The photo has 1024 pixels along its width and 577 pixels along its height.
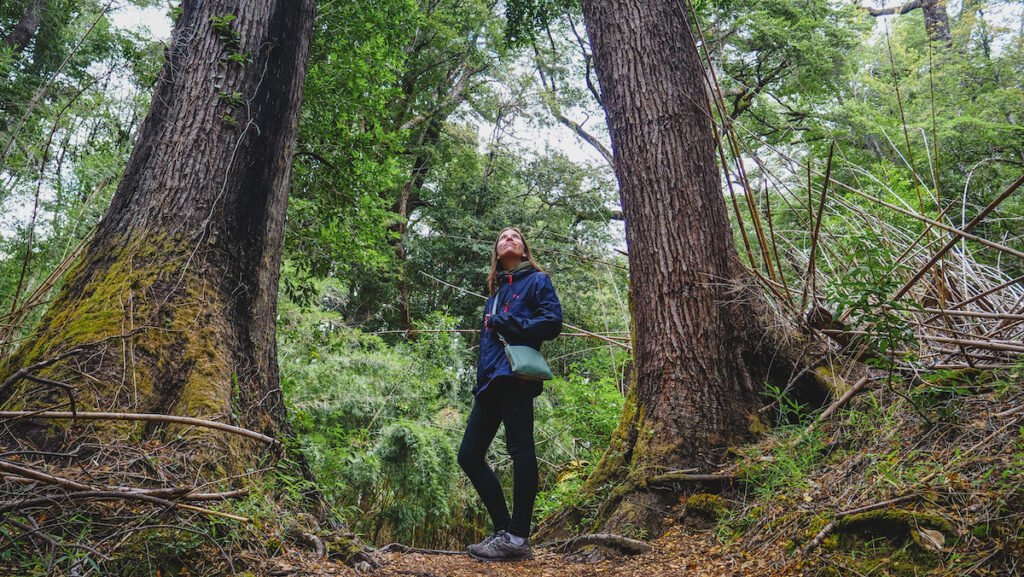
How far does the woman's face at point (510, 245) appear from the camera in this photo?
368 centimetres

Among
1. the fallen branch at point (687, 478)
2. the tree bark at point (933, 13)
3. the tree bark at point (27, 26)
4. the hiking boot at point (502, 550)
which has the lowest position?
the hiking boot at point (502, 550)

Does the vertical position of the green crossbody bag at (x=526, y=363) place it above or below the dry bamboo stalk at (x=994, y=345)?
above

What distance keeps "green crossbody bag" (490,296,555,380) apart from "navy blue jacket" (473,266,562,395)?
0.07 metres

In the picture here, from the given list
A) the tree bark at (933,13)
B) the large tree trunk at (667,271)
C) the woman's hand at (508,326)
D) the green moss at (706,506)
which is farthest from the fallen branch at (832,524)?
the tree bark at (933,13)

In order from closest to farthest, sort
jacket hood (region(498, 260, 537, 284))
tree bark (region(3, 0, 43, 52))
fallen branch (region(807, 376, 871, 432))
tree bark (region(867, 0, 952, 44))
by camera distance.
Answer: fallen branch (region(807, 376, 871, 432)) < jacket hood (region(498, 260, 537, 284)) < tree bark (region(867, 0, 952, 44)) < tree bark (region(3, 0, 43, 52))

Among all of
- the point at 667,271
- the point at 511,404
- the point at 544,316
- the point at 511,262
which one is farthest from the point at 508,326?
the point at 667,271

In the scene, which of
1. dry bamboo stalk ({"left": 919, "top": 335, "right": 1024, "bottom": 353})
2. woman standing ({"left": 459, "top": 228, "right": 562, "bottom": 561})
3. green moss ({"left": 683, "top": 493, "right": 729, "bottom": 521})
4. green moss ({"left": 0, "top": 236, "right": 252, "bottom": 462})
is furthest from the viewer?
woman standing ({"left": 459, "top": 228, "right": 562, "bottom": 561})

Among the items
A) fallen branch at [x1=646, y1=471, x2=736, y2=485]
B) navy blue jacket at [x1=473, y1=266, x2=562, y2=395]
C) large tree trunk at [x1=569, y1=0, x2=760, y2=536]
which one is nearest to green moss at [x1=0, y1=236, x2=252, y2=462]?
navy blue jacket at [x1=473, y1=266, x2=562, y2=395]

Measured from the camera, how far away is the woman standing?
3.22 meters

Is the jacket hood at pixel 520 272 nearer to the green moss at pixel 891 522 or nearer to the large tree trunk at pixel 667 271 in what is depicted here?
the large tree trunk at pixel 667 271

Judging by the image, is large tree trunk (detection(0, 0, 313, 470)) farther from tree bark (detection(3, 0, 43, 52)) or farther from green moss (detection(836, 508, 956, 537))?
tree bark (detection(3, 0, 43, 52))

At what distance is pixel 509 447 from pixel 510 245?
128cm

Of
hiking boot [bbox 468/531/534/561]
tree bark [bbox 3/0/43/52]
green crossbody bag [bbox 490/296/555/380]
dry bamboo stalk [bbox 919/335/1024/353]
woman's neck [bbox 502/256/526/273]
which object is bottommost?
hiking boot [bbox 468/531/534/561]

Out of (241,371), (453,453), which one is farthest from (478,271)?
(241,371)
